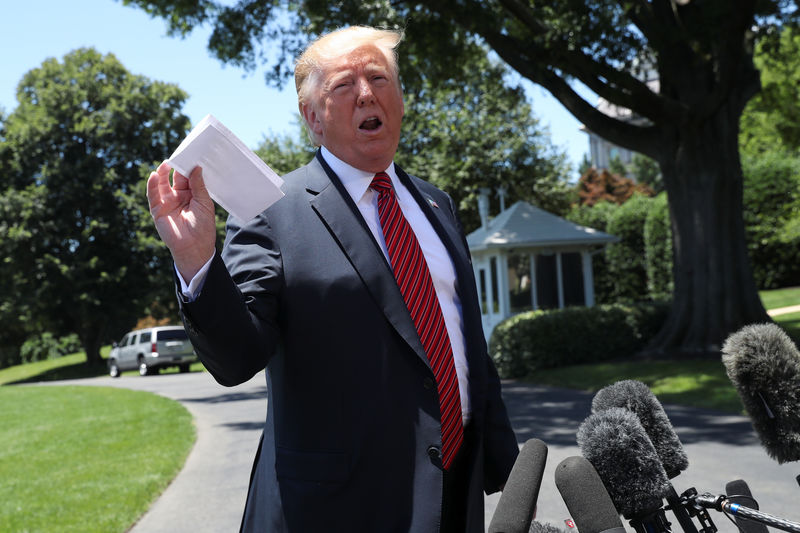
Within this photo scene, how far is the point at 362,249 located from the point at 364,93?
1.52 feet

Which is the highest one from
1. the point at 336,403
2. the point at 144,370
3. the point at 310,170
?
the point at 310,170

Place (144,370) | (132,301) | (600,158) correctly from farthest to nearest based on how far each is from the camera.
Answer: (600,158) → (132,301) → (144,370)

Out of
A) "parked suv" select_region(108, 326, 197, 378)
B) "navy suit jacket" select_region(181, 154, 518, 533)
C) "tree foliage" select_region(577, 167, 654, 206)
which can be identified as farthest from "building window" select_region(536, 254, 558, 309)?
"tree foliage" select_region(577, 167, 654, 206)

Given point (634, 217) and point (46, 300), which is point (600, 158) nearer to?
point (634, 217)

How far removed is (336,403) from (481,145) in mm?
32863

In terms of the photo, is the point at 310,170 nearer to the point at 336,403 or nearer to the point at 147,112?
the point at 336,403

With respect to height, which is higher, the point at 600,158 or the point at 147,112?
the point at 600,158

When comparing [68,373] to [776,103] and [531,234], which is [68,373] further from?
[776,103]

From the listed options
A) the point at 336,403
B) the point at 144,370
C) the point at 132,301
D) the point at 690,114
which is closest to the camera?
the point at 336,403

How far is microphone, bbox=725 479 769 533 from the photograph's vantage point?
71.5 inches

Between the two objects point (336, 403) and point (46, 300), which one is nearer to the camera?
point (336, 403)

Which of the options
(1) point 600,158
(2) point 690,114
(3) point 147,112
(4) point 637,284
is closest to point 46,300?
(3) point 147,112

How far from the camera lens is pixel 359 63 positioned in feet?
7.41

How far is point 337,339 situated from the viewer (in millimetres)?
1957
